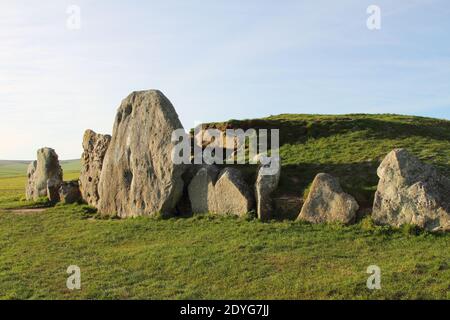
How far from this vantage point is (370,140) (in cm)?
3056

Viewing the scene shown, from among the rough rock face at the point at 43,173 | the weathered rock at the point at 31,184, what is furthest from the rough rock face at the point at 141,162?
the weathered rock at the point at 31,184

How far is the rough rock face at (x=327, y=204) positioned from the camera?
19969 mm

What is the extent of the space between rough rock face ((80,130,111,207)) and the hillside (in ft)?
25.9

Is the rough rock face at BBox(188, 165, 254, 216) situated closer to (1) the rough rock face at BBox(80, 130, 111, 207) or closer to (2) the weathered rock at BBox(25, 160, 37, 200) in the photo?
(1) the rough rock face at BBox(80, 130, 111, 207)

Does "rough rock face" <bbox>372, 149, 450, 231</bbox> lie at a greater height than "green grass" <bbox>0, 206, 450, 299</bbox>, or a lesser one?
greater

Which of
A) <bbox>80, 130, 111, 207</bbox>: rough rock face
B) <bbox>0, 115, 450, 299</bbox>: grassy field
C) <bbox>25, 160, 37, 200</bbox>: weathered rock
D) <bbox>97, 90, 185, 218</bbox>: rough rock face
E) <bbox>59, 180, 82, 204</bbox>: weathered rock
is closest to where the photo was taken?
<bbox>0, 115, 450, 299</bbox>: grassy field

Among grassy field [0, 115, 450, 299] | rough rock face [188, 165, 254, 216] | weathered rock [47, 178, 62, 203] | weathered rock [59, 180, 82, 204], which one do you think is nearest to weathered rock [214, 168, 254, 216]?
rough rock face [188, 165, 254, 216]

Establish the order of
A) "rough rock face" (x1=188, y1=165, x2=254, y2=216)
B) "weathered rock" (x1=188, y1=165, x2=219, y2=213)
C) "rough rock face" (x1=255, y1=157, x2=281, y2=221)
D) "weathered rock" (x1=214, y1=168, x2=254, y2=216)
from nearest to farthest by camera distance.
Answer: "rough rock face" (x1=255, y1=157, x2=281, y2=221), "weathered rock" (x1=214, y1=168, x2=254, y2=216), "rough rock face" (x1=188, y1=165, x2=254, y2=216), "weathered rock" (x1=188, y1=165, x2=219, y2=213)

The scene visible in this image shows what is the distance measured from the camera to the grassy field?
14203 mm

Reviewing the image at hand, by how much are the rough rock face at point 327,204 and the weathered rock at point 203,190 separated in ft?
15.1

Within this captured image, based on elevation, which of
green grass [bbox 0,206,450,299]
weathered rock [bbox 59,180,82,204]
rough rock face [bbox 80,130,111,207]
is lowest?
green grass [bbox 0,206,450,299]

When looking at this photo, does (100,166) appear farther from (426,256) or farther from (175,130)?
(426,256)

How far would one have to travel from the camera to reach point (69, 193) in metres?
30.5
